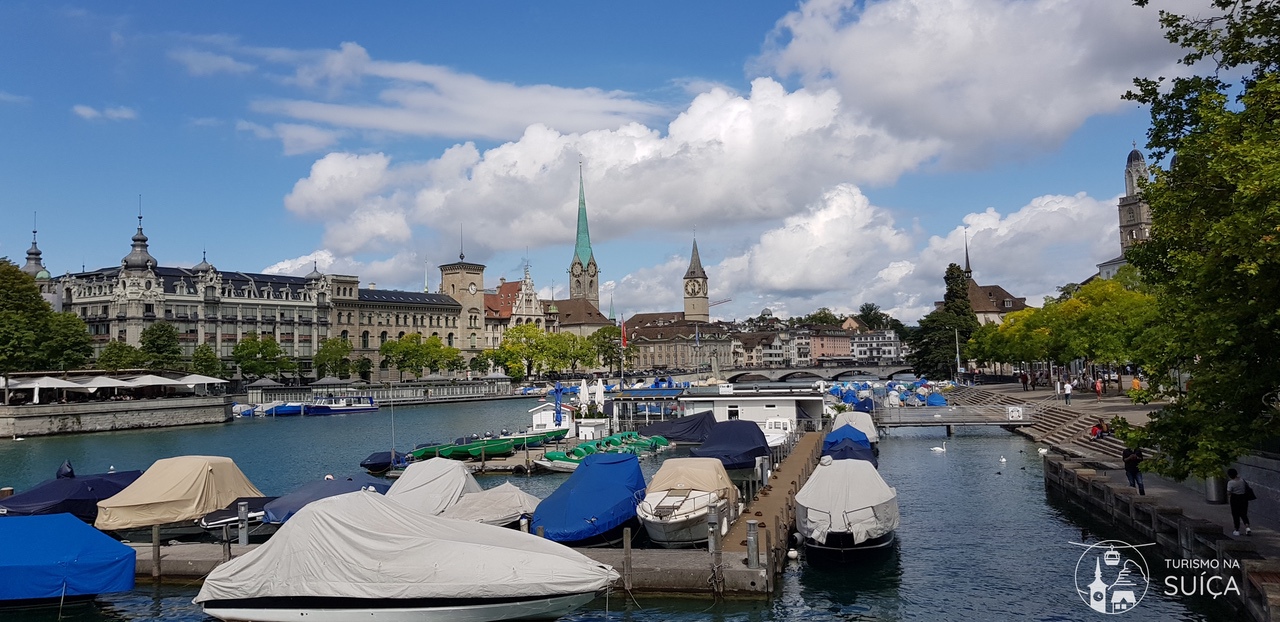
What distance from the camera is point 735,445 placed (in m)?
41.6

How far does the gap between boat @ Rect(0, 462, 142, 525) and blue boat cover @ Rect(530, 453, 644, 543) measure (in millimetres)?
16105

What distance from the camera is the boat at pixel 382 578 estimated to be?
18.2 meters

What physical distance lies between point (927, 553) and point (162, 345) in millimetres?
114154

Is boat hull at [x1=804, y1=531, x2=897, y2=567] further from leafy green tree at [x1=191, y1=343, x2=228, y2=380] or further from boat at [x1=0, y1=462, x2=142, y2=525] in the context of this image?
leafy green tree at [x1=191, y1=343, x2=228, y2=380]

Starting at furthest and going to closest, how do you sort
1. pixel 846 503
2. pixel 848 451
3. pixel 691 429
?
pixel 691 429 → pixel 848 451 → pixel 846 503

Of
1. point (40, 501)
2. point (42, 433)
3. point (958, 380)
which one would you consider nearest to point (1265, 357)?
point (40, 501)

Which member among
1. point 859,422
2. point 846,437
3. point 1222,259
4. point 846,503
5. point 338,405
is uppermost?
point 1222,259

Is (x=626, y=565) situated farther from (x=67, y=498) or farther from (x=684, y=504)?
→ (x=67, y=498)

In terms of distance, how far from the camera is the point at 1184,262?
63.3 ft

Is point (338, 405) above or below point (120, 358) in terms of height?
below

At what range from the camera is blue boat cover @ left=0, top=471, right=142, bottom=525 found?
29.9 meters

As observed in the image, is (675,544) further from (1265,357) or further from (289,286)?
(289,286)

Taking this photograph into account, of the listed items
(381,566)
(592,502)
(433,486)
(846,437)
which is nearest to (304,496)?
(433,486)

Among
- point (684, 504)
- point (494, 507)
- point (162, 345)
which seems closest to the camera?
point (684, 504)
